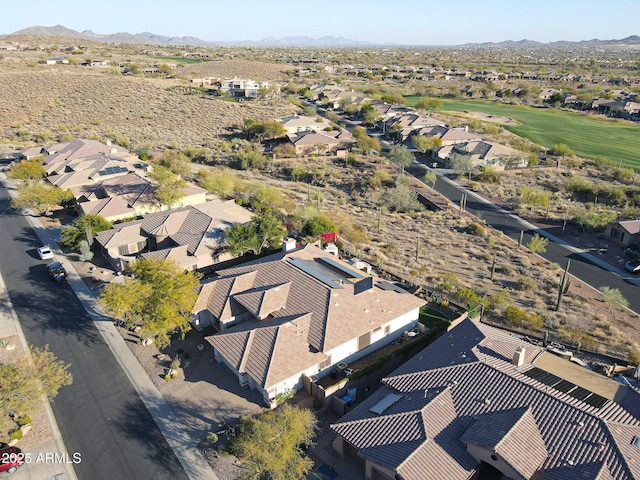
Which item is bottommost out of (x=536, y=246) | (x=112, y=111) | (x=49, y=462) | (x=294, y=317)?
(x=49, y=462)

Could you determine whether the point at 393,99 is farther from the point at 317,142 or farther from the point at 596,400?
the point at 596,400

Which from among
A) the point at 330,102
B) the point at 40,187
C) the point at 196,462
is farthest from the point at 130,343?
A: the point at 330,102

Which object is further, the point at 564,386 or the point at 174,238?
the point at 174,238

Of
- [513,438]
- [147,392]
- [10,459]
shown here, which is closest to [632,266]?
[513,438]

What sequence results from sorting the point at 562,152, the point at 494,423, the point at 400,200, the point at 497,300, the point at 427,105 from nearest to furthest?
1. the point at 494,423
2. the point at 497,300
3. the point at 400,200
4. the point at 562,152
5. the point at 427,105

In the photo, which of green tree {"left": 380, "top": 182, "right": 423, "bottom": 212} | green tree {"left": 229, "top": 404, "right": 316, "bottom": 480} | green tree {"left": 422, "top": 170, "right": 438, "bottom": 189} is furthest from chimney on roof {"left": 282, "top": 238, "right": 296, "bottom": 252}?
green tree {"left": 422, "top": 170, "right": 438, "bottom": 189}

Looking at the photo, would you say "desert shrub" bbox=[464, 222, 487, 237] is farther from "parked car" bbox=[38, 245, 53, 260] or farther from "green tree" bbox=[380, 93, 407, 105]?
"green tree" bbox=[380, 93, 407, 105]
